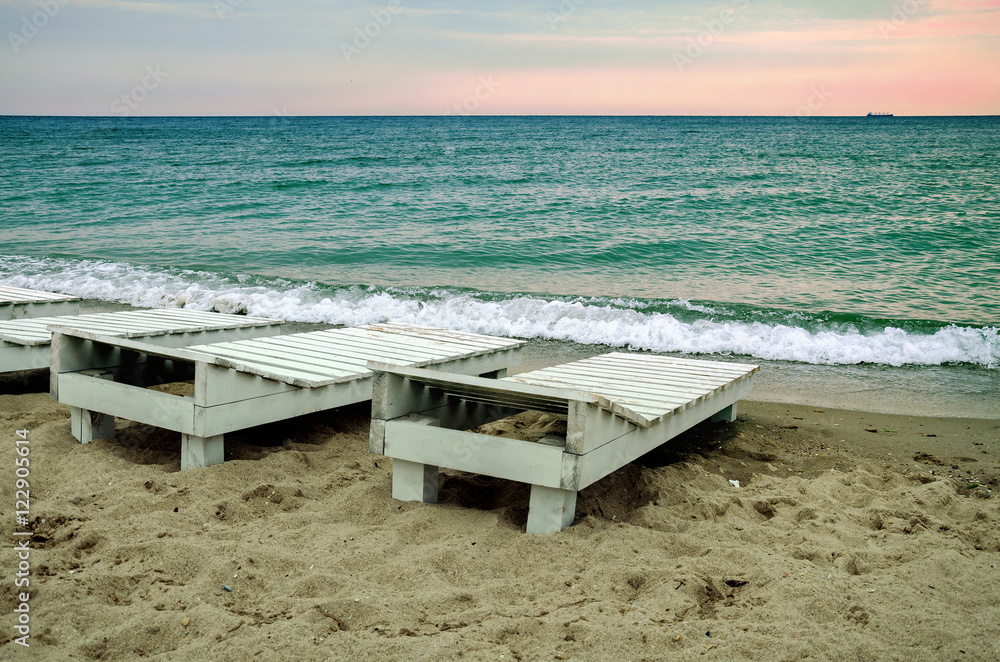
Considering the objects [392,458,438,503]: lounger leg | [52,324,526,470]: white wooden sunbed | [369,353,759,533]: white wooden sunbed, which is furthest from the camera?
[52,324,526,470]: white wooden sunbed

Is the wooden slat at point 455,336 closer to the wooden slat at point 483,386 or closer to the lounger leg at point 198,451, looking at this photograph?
the wooden slat at point 483,386

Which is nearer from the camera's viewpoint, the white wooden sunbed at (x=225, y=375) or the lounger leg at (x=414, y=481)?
the lounger leg at (x=414, y=481)

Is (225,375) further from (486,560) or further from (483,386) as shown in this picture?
(486,560)

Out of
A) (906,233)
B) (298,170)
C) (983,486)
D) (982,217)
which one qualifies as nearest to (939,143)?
(982,217)

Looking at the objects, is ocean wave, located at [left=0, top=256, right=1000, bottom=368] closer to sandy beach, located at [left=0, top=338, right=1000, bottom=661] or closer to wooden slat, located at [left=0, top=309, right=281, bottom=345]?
wooden slat, located at [left=0, top=309, right=281, bottom=345]

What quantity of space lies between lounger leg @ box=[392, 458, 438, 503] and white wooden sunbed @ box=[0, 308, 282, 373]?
2.61 metres

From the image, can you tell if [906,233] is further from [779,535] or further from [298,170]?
[298,170]

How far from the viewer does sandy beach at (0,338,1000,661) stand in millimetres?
2568

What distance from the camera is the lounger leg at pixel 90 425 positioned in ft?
15.5

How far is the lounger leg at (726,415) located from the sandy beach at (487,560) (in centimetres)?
75

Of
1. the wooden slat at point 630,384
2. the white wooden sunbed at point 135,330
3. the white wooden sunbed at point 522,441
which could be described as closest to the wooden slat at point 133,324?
the white wooden sunbed at point 135,330

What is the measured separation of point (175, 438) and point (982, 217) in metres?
18.7

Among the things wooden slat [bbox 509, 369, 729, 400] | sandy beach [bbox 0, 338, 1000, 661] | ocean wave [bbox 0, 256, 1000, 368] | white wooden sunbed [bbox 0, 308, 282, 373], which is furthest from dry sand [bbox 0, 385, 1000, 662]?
ocean wave [bbox 0, 256, 1000, 368]

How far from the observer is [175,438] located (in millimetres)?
4910
